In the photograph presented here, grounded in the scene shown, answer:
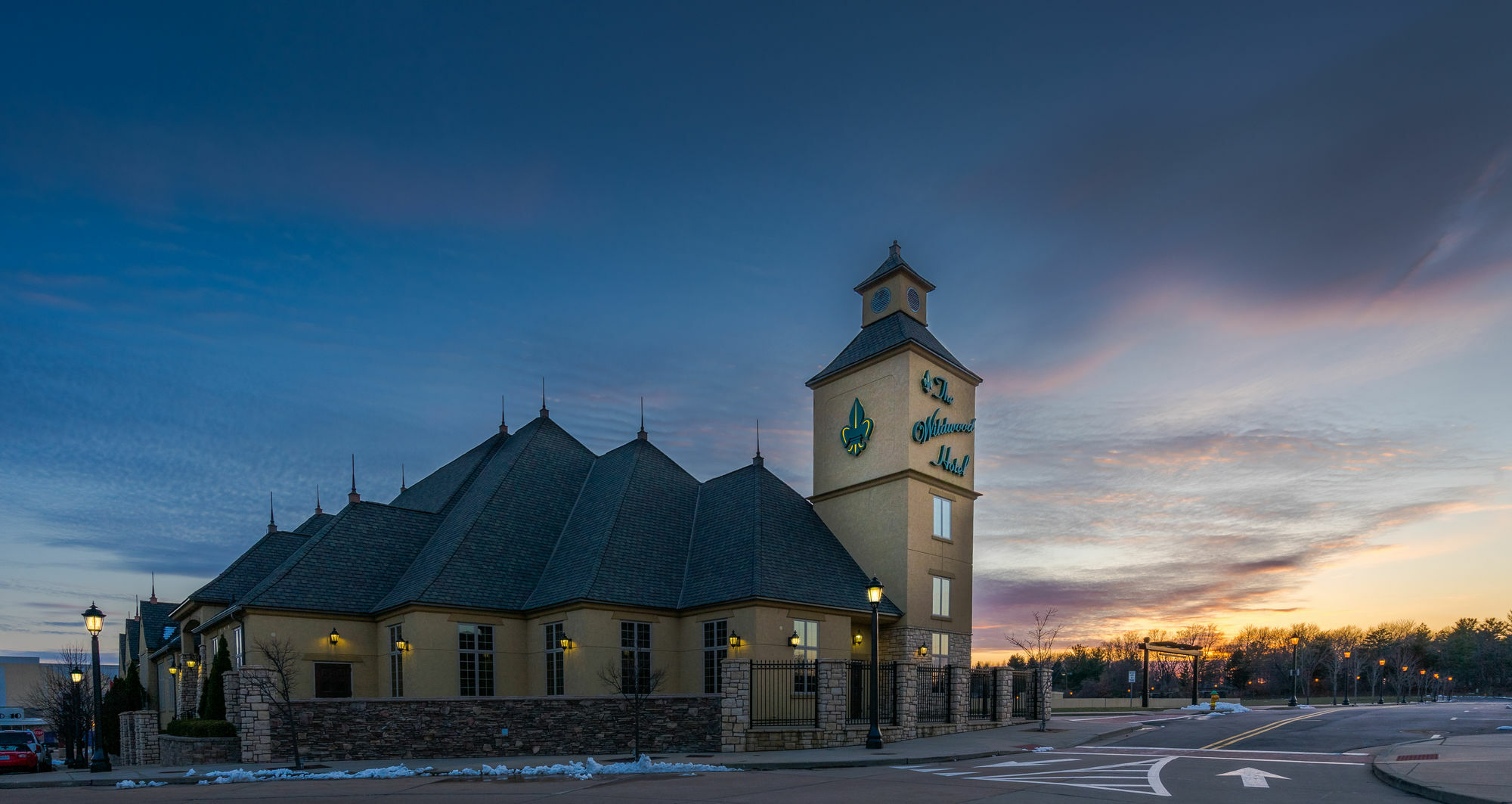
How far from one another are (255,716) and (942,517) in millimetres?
22660

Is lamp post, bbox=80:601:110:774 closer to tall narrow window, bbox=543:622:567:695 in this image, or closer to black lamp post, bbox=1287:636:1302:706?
tall narrow window, bbox=543:622:567:695

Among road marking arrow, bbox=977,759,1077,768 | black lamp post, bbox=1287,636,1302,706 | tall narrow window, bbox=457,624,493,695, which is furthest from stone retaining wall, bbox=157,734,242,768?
black lamp post, bbox=1287,636,1302,706

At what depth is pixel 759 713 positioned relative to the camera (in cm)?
2439

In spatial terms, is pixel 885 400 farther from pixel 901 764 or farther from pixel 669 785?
pixel 669 785

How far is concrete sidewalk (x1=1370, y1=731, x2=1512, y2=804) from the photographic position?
40.0 ft

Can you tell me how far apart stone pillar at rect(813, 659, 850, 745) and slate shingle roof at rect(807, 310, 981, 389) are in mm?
13080

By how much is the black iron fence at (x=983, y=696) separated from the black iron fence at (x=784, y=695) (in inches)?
286

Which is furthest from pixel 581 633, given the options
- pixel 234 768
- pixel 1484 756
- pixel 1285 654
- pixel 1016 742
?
pixel 1285 654

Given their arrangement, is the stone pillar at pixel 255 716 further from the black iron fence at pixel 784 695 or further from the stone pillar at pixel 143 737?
the stone pillar at pixel 143 737

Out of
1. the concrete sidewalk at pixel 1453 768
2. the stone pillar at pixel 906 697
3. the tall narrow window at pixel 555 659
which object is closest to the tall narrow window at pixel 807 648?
the stone pillar at pixel 906 697

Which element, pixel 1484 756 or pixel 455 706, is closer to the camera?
pixel 1484 756

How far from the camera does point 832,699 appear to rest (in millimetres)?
A: 22297

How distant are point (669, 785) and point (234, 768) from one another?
439 inches

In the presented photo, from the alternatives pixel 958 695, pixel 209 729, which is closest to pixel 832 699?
pixel 958 695
